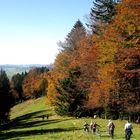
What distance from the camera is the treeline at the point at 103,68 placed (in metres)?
51.2

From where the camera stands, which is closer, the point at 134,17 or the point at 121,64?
the point at 134,17

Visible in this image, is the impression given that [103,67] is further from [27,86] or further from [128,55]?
[27,86]

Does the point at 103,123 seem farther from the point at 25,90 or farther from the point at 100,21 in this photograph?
the point at 25,90

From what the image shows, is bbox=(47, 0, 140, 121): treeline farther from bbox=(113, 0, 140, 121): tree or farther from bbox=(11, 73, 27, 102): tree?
bbox=(11, 73, 27, 102): tree

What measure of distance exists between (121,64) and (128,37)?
161 inches

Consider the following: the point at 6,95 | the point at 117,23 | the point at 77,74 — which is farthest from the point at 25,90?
the point at 117,23

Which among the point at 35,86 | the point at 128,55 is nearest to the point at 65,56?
the point at 128,55

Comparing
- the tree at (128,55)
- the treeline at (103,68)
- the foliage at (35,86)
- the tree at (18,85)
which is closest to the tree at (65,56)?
the treeline at (103,68)

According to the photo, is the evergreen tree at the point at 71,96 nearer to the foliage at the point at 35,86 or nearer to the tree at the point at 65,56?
the tree at the point at 65,56

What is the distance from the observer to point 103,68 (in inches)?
2333

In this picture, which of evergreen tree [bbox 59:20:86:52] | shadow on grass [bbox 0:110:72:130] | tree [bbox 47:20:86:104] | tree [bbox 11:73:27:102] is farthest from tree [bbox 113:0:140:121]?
tree [bbox 11:73:27:102]

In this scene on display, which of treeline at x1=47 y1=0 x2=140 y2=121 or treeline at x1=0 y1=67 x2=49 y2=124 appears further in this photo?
treeline at x1=0 y1=67 x2=49 y2=124

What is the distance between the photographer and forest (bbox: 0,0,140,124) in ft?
168

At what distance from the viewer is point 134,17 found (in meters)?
48.0
